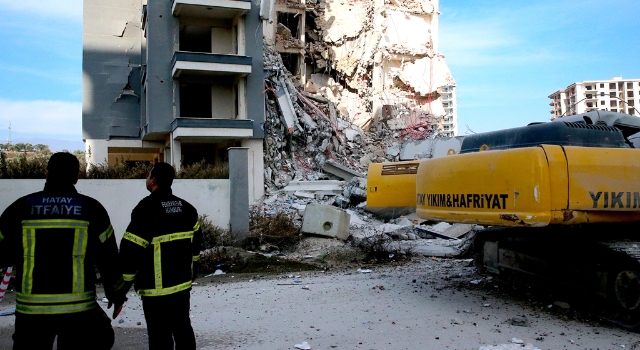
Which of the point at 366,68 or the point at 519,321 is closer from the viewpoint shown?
the point at 519,321

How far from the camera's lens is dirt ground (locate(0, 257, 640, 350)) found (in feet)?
14.9

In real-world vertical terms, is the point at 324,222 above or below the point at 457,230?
above

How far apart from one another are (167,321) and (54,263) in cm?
83

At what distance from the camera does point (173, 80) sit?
20.0 metres

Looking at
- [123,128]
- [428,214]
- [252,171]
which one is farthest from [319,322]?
[123,128]

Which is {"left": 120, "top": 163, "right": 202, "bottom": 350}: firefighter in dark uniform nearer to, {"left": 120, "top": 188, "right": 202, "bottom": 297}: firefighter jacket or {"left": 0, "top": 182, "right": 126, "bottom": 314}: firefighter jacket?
{"left": 120, "top": 188, "right": 202, "bottom": 297}: firefighter jacket

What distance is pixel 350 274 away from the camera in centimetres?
830

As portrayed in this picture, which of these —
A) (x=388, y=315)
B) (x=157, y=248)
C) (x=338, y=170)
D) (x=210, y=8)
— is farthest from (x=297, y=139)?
(x=157, y=248)

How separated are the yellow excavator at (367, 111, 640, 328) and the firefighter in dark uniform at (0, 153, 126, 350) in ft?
11.9

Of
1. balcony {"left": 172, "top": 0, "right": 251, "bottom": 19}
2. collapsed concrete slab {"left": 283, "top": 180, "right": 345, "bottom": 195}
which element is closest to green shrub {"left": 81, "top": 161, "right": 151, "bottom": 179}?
collapsed concrete slab {"left": 283, "top": 180, "right": 345, "bottom": 195}

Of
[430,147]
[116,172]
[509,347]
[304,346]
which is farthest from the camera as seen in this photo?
[430,147]

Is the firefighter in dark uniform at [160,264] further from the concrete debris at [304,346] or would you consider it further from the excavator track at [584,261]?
the excavator track at [584,261]

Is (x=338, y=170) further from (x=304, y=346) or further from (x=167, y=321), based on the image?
(x=167, y=321)

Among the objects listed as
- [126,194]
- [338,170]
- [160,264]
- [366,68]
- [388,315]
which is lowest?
[388,315]
